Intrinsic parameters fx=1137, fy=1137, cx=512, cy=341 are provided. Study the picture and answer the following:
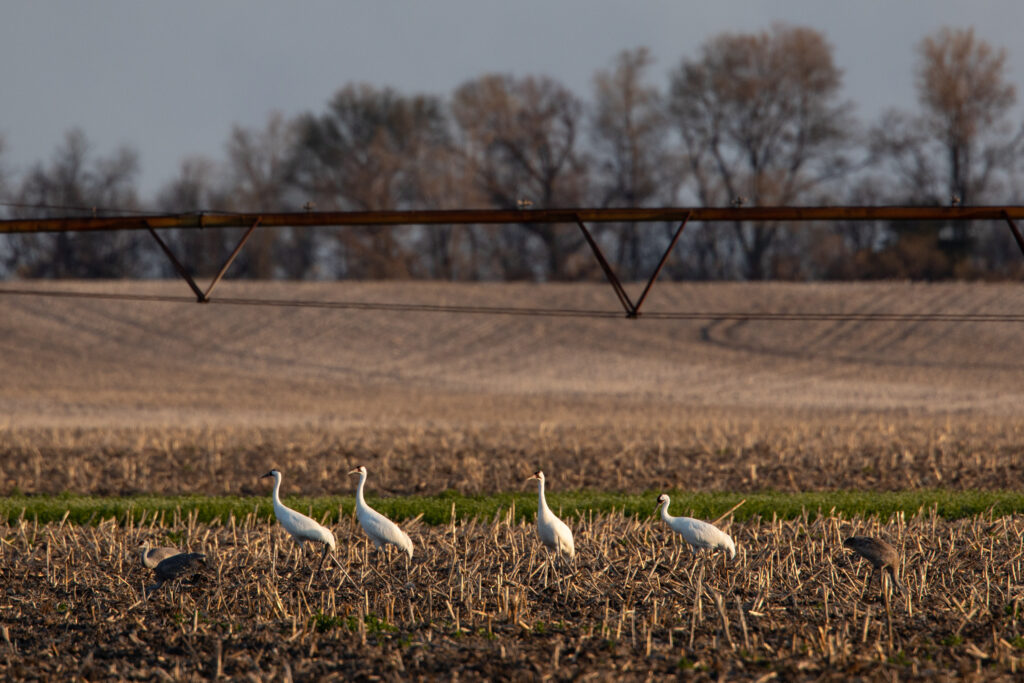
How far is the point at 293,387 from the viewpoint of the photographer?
151ft

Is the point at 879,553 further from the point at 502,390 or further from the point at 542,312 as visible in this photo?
the point at 502,390

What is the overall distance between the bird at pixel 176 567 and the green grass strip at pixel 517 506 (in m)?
4.56

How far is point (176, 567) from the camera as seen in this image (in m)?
10.5

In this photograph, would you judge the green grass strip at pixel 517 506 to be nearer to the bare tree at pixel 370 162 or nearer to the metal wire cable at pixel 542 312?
the metal wire cable at pixel 542 312

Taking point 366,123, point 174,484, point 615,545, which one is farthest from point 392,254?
point 615,545

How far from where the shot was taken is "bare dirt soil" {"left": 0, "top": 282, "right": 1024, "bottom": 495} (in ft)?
67.3

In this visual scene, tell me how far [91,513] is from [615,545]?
7.29 meters

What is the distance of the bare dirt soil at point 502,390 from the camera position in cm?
2052

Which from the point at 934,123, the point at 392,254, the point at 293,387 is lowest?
the point at 293,387

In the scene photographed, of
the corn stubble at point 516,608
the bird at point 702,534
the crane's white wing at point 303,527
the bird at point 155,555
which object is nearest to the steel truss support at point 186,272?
the corn stubble at point 516,608

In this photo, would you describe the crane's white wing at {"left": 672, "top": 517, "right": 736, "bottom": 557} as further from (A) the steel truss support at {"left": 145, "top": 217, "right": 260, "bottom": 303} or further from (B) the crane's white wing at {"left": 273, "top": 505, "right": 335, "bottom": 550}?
(A) the steel truss support at {"left": 145, "top": 217, "right": 260, "bottom": 303}

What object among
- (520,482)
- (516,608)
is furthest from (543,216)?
(516,608)

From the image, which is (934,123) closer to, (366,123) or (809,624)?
(366,123)

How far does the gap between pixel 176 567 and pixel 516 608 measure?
10.8ft
